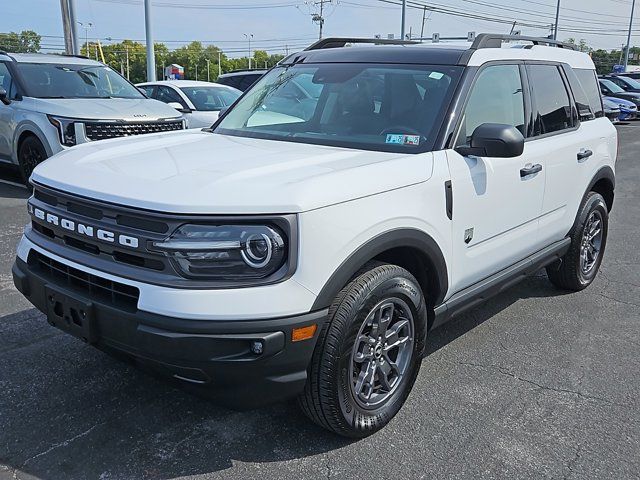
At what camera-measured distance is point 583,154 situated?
4.60 meters

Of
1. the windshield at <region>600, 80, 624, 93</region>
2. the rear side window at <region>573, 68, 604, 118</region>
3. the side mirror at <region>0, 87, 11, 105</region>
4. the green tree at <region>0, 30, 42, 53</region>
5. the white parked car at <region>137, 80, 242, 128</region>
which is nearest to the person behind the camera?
the rear side window at <region>573, 68, 604, 118</region>

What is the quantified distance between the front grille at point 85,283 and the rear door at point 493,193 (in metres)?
1.69

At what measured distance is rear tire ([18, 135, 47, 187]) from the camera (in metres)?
8.15

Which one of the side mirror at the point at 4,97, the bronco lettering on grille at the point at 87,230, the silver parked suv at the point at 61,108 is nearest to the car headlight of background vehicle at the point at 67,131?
the silver parked suv at the point at 61,108

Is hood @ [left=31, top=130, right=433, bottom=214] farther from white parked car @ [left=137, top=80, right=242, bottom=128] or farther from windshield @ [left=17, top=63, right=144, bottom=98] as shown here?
white parked car @ [left=137, top=80, right=242, bottom=128]

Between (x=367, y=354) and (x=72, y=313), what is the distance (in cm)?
134

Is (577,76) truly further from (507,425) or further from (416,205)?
(507,425)

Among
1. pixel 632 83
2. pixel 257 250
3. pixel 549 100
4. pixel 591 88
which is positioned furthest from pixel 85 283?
pixel 632 83

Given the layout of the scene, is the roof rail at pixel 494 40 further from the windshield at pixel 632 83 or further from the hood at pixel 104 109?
the windshield at pixel 632 83

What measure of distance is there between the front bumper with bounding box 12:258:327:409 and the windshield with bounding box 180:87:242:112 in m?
9.04

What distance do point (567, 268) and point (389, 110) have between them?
7.51 feet

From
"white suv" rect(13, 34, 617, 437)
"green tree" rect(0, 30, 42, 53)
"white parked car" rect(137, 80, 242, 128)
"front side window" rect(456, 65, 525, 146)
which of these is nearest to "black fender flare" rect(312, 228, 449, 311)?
"white suv" rect(13, 34, 617, 437)

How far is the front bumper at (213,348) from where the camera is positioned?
2.33 m

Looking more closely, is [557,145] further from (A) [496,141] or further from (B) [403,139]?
(B) [403,139]
